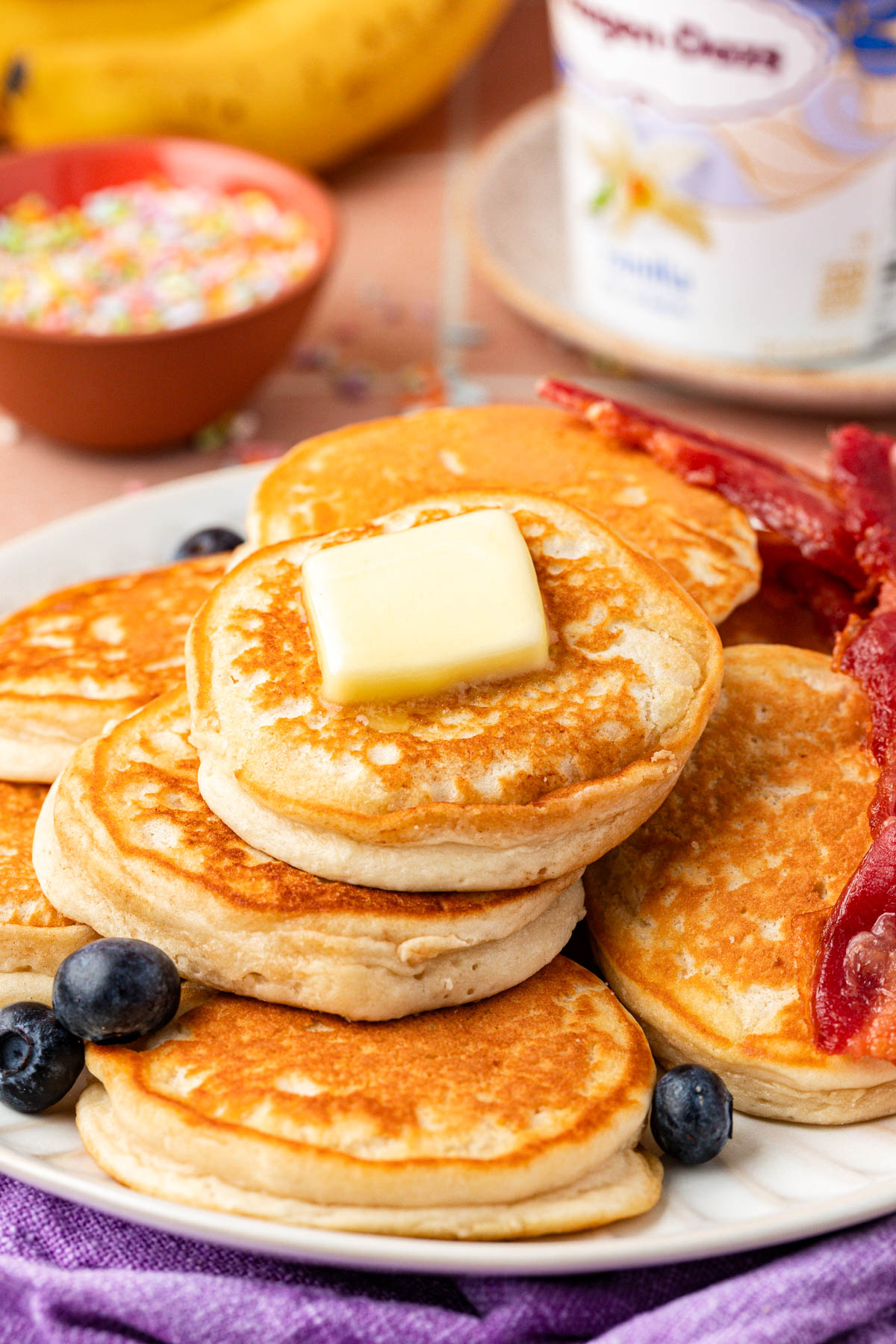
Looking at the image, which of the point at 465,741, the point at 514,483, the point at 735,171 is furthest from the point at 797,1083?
the point at 735,171

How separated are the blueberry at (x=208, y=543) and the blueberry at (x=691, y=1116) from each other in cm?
139

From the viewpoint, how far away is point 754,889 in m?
1.83

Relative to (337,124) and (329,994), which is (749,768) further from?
(337,124)

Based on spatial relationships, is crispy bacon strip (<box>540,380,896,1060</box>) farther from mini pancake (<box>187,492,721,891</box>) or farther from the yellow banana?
the yellow banana

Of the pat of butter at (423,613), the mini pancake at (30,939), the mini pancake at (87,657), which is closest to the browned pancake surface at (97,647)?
the mini pancake at (87,657)

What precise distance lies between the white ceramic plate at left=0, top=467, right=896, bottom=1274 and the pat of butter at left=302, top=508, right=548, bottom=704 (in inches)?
23.5

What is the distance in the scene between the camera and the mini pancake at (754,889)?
169 cm

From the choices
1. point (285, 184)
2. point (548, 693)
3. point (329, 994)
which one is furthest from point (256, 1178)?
point (285, 184)

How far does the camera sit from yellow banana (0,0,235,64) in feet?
14.0

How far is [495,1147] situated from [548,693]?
539mm

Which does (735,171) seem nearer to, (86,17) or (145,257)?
(145,257)

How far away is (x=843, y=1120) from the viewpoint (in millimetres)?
1693

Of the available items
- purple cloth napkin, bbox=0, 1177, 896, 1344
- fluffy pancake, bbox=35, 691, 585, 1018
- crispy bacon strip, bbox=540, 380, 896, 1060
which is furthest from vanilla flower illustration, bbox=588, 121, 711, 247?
purple cloth napkin, bbox=0, 1177, 896, 1344

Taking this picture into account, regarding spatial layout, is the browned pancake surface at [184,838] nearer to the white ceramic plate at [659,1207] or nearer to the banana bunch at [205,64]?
the white ceramic plate at [659,1207]
